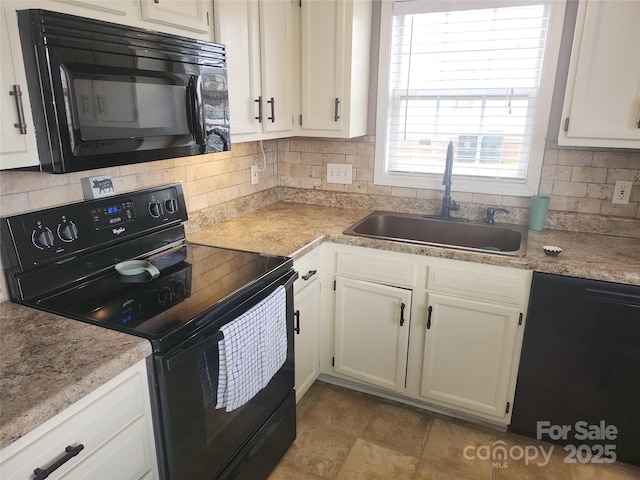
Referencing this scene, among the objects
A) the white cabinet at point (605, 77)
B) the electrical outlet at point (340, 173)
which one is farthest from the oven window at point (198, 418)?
the white cabinet at point (605, 77)

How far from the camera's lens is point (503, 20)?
2.14m

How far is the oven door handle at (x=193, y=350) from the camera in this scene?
117 cm

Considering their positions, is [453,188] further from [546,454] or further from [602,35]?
[546,454]

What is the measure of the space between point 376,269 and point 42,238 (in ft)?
4.34

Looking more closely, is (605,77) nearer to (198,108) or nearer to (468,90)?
(468,90)

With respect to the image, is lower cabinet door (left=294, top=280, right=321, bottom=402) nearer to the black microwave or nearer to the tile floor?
the tile floor

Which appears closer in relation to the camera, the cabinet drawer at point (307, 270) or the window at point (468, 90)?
the cabinet drawer at point (307, 270)

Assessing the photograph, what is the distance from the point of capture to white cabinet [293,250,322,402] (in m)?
1.99

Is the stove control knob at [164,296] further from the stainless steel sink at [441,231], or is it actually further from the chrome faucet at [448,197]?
the chrome faucet at [448,197]

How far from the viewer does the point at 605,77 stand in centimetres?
181

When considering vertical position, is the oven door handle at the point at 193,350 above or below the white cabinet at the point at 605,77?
below

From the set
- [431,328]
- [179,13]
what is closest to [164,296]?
[179,13]

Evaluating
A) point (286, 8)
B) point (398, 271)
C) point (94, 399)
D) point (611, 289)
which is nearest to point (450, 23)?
point (286, 8)

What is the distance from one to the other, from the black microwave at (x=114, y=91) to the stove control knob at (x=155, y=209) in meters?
0.35
